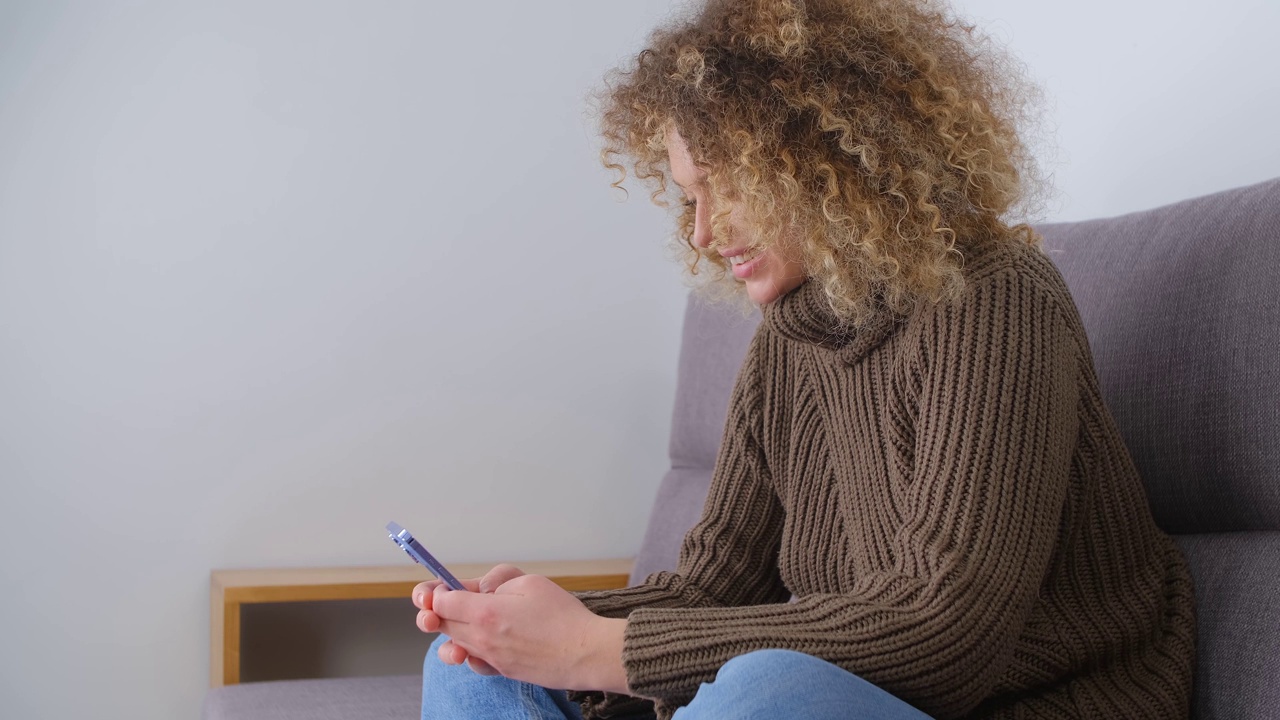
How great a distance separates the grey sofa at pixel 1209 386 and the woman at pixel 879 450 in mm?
41

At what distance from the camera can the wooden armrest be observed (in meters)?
1.86

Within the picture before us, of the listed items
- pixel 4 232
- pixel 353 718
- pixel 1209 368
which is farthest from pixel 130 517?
pixel 1209 368

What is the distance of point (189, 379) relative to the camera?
2.02 metres

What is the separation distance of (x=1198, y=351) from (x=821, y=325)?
322mm

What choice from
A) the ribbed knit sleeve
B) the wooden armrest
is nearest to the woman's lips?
the ribbed knit sleeve

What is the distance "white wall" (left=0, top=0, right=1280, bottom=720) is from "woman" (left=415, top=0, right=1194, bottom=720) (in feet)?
2.55

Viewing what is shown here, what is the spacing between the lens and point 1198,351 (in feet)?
3.28

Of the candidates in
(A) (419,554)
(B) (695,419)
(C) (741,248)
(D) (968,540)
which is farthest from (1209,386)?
(B) (695,419)

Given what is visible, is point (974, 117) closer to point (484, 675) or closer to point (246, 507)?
point (484, 675)

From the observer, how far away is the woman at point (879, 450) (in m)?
0.83

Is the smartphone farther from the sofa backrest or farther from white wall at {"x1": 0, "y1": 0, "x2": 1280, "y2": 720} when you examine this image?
white wall at {"x1": 0, "y1": 0, "x2": 1280, "y2": 720}

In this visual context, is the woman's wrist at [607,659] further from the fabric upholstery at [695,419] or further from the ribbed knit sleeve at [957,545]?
the fabric upholstery at [695,419]

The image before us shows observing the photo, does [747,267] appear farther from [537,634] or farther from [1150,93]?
[1150,93]

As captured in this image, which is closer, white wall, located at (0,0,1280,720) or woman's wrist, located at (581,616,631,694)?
woman's wrist, located at (581,616,631,694)
